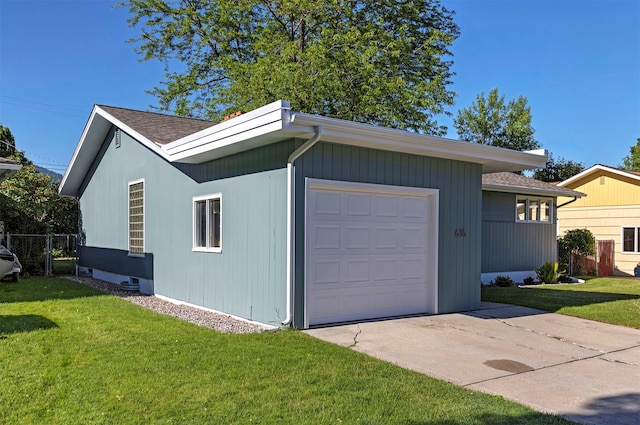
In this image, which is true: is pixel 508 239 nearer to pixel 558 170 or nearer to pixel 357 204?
pixel 357 204

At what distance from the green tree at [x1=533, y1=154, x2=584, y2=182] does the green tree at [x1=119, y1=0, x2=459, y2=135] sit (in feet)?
62.6

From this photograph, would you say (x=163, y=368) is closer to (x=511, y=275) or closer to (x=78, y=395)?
(x=78, y=395)

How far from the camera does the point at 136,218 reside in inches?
480

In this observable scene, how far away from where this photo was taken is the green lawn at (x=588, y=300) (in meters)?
8.97

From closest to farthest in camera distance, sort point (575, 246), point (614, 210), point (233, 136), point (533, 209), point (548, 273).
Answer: point (233, 136), point (548, 273), point (533, 209), point (575, 246), point (614, 210)

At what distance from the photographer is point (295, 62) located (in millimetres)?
20844

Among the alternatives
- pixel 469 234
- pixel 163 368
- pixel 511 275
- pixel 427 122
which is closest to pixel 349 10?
pixel 427 122

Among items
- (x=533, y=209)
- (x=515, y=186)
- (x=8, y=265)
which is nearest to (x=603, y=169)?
(x=533, y=209)

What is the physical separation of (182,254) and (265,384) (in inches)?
232

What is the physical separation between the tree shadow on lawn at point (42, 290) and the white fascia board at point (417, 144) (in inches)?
258

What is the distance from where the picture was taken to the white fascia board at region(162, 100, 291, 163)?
253 inches

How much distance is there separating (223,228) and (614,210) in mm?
17114

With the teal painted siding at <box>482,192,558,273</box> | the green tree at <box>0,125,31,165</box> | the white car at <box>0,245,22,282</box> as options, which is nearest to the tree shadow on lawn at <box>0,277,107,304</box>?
the white car at <box>0,245,22,282</box>

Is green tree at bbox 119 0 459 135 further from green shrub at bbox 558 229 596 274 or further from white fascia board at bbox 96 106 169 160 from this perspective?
white fascia board at bbox 96 106 169 160
